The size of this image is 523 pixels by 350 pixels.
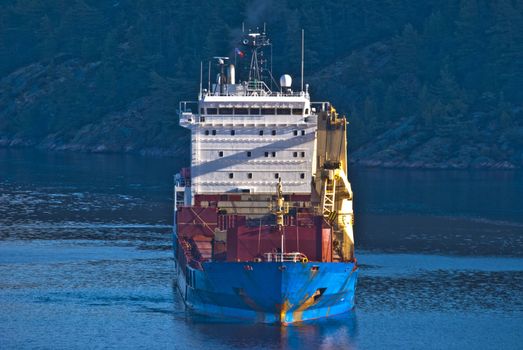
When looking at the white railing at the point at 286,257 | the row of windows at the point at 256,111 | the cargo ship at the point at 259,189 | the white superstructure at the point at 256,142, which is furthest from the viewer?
the row of windows at the point at 256,111

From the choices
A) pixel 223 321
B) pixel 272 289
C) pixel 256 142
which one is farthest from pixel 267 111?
pixel 272 289

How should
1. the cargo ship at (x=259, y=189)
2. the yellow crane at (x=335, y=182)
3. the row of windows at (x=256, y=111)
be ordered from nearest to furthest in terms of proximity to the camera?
the cargo ship at (x=259, y=189) < the yellow crane at (x=335, y=182) < the row of windows at (x=256, y=111)

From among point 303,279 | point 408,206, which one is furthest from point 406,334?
point 408,206

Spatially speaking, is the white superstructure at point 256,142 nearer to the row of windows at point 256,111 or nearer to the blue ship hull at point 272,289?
the row of windows at point 256,111

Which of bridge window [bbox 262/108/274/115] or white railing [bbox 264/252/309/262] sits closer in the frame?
white railing [bbox 264/252/309/262]

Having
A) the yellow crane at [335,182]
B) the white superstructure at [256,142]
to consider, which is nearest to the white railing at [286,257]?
the yellow crane at [335,182]

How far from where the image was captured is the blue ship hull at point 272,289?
285 feet

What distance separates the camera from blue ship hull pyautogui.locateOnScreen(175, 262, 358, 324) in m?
87.0

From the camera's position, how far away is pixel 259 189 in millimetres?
104500

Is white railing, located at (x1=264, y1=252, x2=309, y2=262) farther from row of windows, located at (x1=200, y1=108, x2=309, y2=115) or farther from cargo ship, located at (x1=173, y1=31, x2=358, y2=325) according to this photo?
row of windows, located at (x1=200, y1=108, x2=309, y2=115)

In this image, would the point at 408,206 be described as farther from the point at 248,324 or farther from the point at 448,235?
the point at 248,324

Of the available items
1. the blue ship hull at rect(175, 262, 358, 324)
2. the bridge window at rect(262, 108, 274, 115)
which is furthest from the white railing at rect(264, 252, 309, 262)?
the bridge window at rect(262, 108, 274, 115)

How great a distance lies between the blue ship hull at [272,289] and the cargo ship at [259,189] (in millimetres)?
203

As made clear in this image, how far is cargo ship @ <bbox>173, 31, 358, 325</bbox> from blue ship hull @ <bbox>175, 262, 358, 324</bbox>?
20cm
